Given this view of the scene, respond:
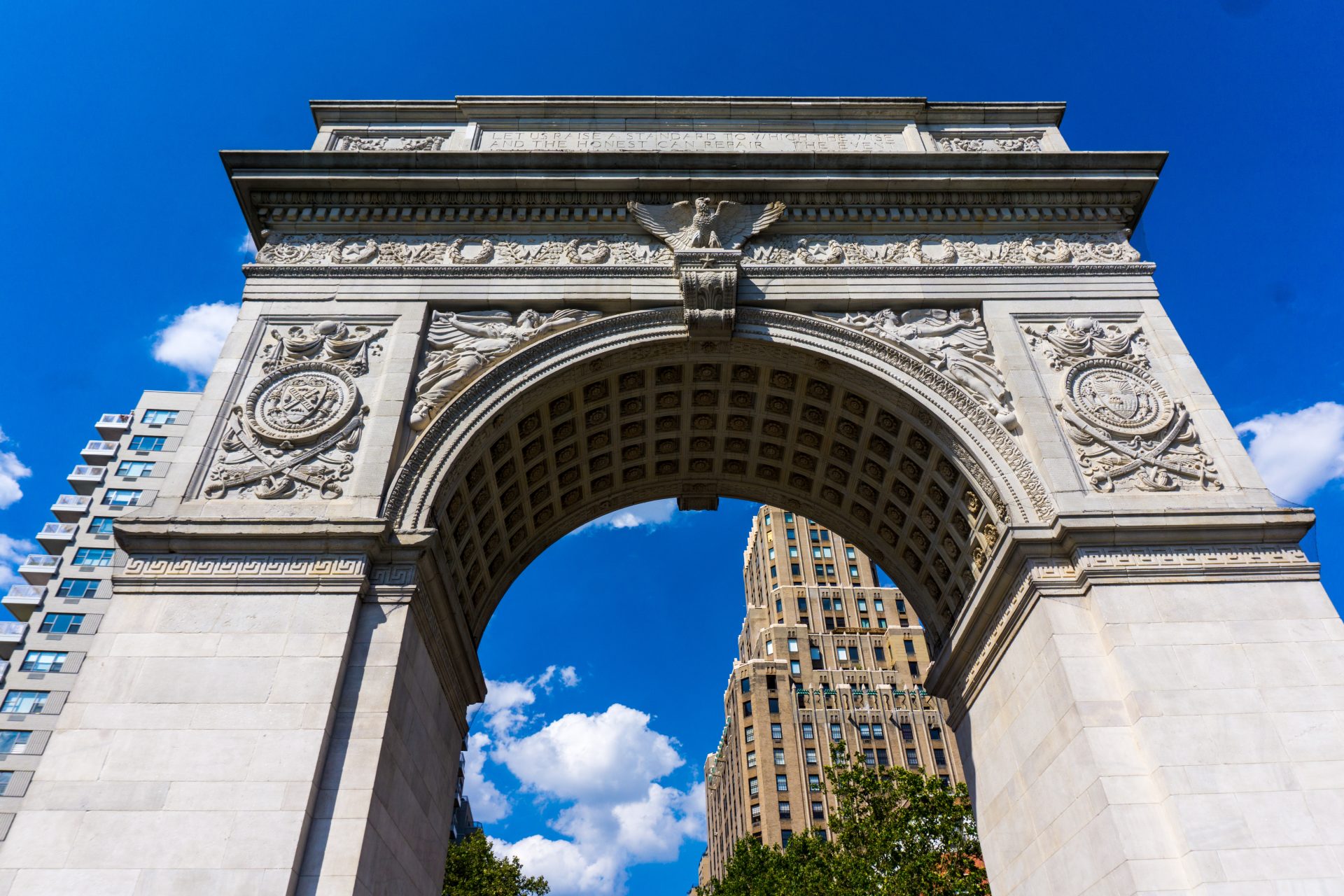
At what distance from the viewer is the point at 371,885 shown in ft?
36.8

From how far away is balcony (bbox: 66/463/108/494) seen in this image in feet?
204

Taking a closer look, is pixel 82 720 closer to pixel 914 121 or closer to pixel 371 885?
pixel 371 885

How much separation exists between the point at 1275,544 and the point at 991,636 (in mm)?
4643

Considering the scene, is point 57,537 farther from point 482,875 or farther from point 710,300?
point 710,300

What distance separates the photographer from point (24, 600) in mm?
56281

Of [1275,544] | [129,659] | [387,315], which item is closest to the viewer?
[129,659]

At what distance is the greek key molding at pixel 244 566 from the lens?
1279 centimetres

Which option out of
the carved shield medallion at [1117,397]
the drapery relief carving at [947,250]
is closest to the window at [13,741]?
the drapery relief carving at [947,250]

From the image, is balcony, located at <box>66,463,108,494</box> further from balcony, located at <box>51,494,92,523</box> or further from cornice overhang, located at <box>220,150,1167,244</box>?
cornice overhang, located at <box>220,150,1167,244</box>

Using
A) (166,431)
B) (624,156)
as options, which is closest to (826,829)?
(166,431)

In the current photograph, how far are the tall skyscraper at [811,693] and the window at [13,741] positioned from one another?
180 feet

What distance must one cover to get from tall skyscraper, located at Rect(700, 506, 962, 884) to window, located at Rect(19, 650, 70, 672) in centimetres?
5523

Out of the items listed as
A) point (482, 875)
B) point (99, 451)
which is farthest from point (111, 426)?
point (482, 875)

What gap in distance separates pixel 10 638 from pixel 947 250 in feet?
207
